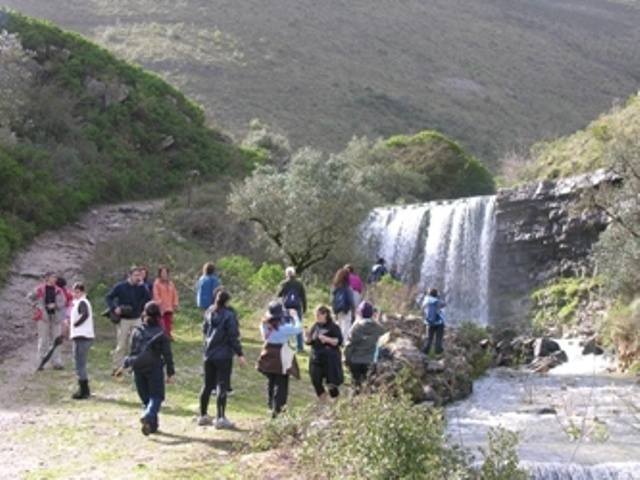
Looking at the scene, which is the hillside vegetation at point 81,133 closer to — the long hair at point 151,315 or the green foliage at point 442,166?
the green foliage at point 442,166

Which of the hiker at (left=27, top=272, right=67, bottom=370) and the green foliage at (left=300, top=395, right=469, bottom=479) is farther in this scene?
the hiker at (left=27, top=272, right=67, bottom=370)

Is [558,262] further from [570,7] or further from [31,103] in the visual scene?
[570,7]

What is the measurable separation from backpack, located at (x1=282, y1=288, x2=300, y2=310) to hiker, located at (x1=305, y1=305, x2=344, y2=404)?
3857mm

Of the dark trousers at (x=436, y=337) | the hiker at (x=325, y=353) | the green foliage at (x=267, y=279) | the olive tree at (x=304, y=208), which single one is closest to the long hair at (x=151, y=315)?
the hiker at (x=325, y=353)

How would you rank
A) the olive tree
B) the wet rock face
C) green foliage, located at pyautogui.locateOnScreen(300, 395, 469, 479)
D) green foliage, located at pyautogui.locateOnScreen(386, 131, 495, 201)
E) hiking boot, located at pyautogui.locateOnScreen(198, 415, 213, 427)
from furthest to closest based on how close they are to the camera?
1. green foliage, located at pyautogui.locateOnScreen(386, 131, 495, 201)
2. the wet rock face
3. the olive tree
4. hiking boot, located at pyautogui.locateOnScreen(198, 415, 213, 427)
5. green foliage, located at pyautogui.locateOnScreen(300, 395, 469, 479)

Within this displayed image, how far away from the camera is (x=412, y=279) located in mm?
30875

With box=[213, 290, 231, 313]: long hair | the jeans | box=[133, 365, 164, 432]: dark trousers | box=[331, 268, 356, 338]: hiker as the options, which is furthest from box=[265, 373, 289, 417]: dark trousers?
box=[331, 268, 356, 338]: hiker

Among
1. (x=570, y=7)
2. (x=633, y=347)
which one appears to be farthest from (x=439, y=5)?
(x=633, y=347)

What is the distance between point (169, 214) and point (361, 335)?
1851 centimetres

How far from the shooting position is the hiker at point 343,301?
48.5 feet

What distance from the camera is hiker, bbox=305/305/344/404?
10.4 metres

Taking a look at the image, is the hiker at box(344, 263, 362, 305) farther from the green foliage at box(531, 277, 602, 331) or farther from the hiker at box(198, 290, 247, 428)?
the green foliage at box(531, 277, 602, 331)

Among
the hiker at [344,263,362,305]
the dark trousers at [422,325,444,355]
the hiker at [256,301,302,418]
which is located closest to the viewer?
the hiker at [256,301,302,418]

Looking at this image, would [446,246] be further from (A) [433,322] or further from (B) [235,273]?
(A) [433,322]
